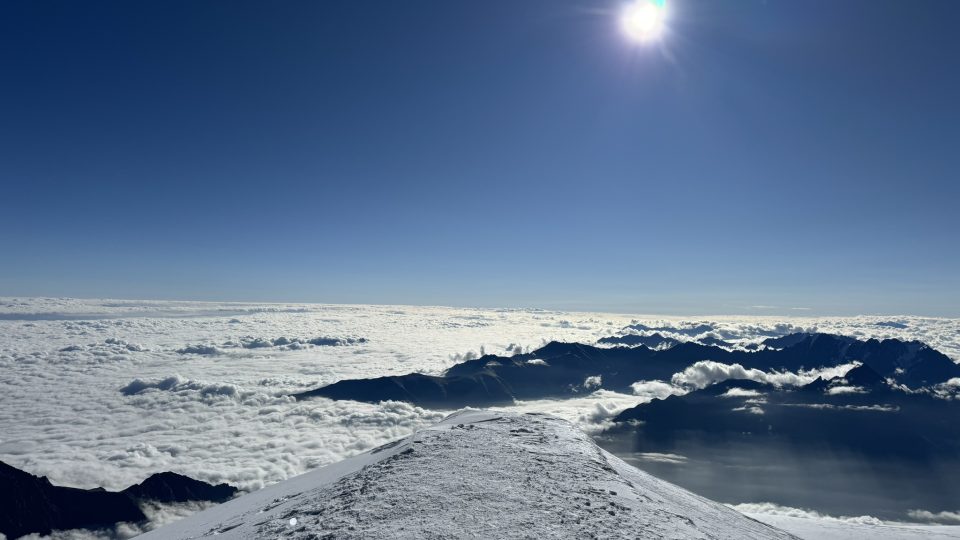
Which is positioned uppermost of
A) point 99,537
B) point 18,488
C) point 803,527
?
point 803,527

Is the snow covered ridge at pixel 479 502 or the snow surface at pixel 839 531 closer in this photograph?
the snow covered ridge at pixel 479 502

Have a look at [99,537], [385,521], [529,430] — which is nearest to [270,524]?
[385,521]

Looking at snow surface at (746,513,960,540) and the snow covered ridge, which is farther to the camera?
snow surface at (746,513,960,540)

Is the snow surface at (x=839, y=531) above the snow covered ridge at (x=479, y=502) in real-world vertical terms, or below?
below

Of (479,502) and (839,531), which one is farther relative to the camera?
(839,531)

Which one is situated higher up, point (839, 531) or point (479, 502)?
point (479, 502)

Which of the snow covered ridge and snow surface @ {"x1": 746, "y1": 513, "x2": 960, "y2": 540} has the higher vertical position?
the snow covered ridge

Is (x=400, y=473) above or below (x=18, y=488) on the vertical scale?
above

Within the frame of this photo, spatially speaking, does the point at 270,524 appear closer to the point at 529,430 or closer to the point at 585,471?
the point at 585,471
